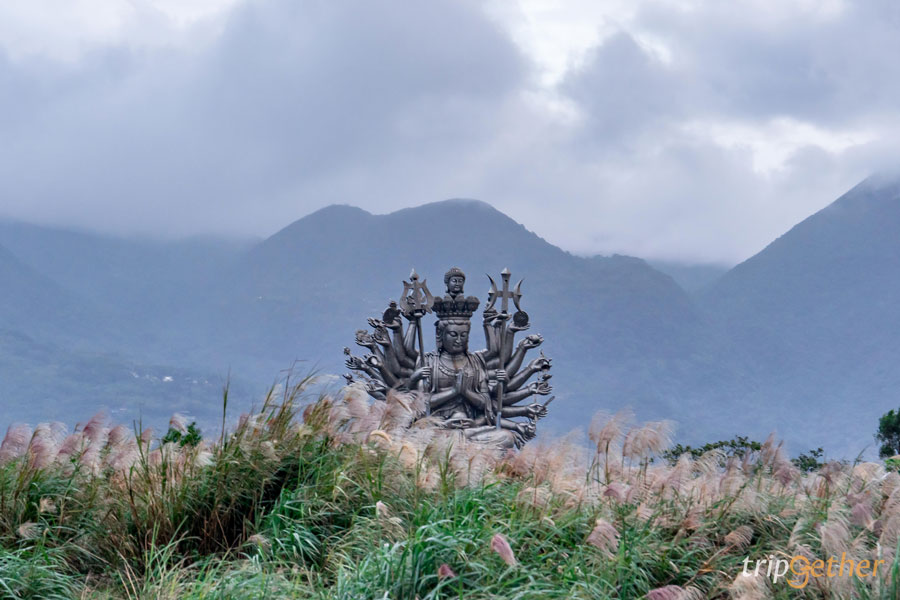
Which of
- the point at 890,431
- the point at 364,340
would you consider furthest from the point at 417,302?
the point at 890,431

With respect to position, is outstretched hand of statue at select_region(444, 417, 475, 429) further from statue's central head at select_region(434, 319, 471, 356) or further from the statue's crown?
the statue's crown

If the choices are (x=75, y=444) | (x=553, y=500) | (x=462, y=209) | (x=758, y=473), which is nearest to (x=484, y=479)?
(x=553, y=500)

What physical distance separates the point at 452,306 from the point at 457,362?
32.9 inches

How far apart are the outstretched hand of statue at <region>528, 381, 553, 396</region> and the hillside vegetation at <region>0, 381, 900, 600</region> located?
7433 millimetres

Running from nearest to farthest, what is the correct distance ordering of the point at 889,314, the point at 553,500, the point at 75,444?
the point at 553,500 → the point at 75,444 → the point at 889,314

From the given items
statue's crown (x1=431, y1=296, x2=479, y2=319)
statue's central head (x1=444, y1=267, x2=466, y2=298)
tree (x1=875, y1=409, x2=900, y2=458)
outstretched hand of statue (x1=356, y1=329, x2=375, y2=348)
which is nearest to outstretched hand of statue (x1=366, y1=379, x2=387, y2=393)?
outstretched hand of statue (x1=356, y1=329, x2=375, y2=348)

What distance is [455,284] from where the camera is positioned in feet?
49.8

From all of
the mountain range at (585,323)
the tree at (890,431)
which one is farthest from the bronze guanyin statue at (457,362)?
the mountain range at (585,323)

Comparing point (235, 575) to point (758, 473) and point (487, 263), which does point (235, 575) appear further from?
point (487, 263)

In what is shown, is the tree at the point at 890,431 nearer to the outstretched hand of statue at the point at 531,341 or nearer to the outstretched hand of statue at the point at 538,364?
the outstretched hand of statue at the point at 538,364

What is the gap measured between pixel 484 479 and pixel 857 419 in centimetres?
11902

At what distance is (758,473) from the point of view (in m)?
7.68

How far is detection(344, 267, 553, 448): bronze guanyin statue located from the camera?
14820 millimetres

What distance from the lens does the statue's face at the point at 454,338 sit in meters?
14.9
